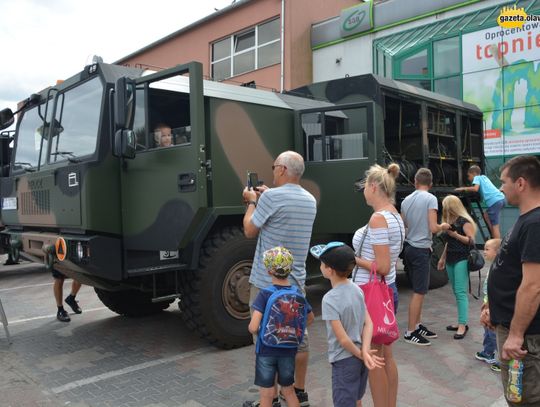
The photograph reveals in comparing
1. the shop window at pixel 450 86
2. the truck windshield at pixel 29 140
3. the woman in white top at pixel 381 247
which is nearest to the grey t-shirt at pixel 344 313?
the woman in white top at pixel 381 247

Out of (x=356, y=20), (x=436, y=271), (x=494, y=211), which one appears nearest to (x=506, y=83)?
(x=356, y=20)

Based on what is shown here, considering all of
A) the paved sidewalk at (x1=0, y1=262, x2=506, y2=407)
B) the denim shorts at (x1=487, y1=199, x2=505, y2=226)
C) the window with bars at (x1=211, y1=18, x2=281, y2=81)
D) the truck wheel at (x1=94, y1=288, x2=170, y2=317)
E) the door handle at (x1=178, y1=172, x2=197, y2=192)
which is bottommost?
the paved sidewalk at (x1=0, y1=262, x2=506, y2=407)

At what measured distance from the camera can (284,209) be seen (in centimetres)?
330

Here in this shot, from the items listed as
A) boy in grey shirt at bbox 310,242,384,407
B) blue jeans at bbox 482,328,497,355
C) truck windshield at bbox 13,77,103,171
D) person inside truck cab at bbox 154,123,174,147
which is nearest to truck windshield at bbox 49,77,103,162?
truck windshield at bbox 13,77,103,171

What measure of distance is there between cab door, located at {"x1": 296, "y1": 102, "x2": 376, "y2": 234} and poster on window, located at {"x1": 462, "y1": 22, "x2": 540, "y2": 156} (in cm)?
827

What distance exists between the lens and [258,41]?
1738cm

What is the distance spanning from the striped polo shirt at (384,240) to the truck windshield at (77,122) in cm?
262

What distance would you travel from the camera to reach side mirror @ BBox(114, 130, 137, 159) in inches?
166

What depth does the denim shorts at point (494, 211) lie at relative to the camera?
25.3 ft

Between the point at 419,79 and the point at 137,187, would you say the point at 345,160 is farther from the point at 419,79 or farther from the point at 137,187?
the point at 419,79

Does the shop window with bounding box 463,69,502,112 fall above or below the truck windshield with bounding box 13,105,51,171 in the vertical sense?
above

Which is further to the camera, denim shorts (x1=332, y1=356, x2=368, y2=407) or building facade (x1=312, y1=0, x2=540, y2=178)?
building facade (x1=312, y1=0, x2=540, y2=178)

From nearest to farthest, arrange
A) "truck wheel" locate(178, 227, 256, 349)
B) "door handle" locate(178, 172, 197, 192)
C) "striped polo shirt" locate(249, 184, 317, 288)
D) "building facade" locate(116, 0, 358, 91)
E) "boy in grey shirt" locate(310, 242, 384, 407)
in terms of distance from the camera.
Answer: "boy in grey shirt" locate(310, 242, 384, 407)
"striped polo shirt" locate(249, 184, 317, 288)
"door handle" locate(178, 172, 197, 192)
"truck wheel" locate(178, 227, 256, 349)
"building facade" locate(116, 0, 358, 91)

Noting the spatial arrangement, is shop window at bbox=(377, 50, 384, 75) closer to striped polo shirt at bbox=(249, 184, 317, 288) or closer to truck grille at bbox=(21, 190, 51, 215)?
truck grille at bbox=(21, 190, 51, 215)
